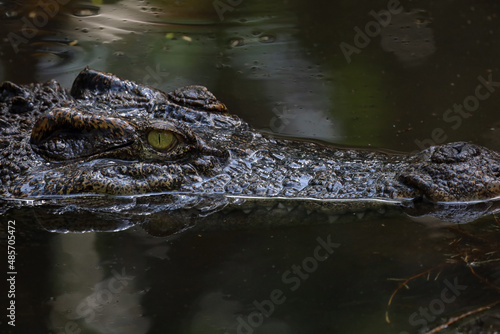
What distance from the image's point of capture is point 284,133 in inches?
233

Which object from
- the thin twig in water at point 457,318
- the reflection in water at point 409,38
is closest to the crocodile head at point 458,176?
the thin twig in water at point 457,318

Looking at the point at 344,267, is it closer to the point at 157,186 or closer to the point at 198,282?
the point at 198,282

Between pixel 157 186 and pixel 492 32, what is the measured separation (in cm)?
521

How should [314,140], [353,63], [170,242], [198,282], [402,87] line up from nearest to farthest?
[198,282] → [170,242] → [314,140] → [402,87] → [353,63]

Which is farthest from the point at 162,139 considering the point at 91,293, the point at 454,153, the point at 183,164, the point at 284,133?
the point at 454,153

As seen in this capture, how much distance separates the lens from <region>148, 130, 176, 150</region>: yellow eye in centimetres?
447

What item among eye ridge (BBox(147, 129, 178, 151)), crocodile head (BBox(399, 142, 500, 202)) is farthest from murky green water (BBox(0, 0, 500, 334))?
eye ridge (BBox(147, 129, 178, 151))

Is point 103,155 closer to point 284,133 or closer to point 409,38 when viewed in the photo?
point 284,133

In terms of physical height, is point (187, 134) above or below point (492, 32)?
above

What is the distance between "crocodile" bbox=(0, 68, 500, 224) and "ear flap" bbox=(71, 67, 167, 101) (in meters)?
0.16

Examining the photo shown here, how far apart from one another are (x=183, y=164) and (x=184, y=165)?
10mm

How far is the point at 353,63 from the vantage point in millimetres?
7406

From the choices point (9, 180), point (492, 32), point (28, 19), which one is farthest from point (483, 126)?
point (28, 19)

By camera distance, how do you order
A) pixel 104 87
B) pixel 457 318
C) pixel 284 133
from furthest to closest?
pixel 284 133 < pixel 104 87 < pixel 457 318
